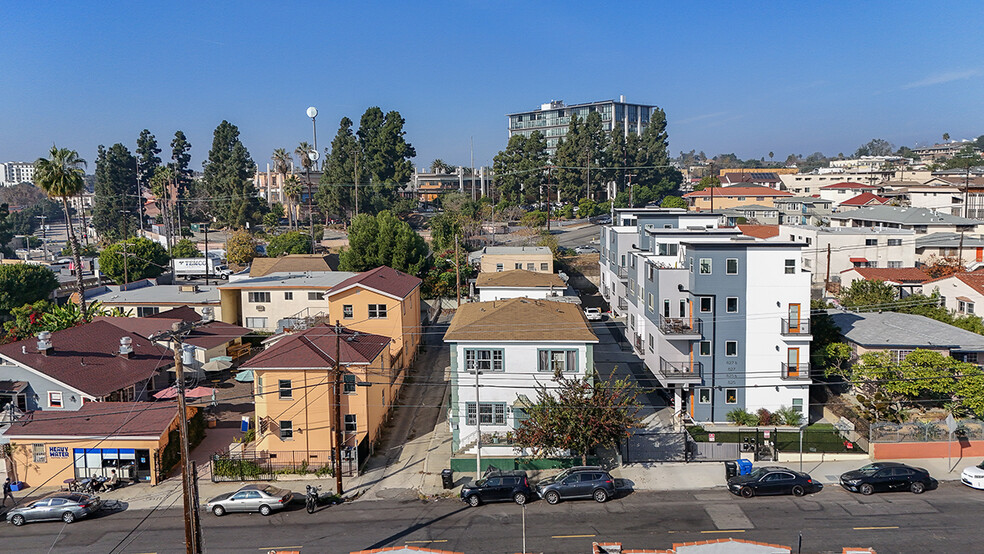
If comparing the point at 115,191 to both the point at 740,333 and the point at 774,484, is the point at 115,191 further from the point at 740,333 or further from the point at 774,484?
the point at 774,484

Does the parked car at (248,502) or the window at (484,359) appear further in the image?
the window at (484,359)

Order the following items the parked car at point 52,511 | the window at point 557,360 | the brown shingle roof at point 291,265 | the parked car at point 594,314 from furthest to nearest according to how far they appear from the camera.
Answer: the brown shingle roof at point 291,265
the parked car at point 594,314
the window at point 557,360
the parked car at point 52,511

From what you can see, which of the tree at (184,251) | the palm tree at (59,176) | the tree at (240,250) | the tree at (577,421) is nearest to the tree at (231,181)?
the tree at (184,251)

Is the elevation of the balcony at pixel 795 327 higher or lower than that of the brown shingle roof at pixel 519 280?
lower

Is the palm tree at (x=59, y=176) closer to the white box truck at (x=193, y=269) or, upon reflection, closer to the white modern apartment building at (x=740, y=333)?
the white box truck at (x=193, y=269)

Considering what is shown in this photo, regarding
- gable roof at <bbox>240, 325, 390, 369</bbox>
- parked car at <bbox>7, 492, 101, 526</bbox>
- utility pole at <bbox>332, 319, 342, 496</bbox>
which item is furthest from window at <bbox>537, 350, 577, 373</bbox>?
parked car at <bbox>7, 492, 101, 526</bbox>

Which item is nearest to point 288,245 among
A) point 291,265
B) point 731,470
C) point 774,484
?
point 291,265

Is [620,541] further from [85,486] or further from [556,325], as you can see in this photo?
[85,486]
